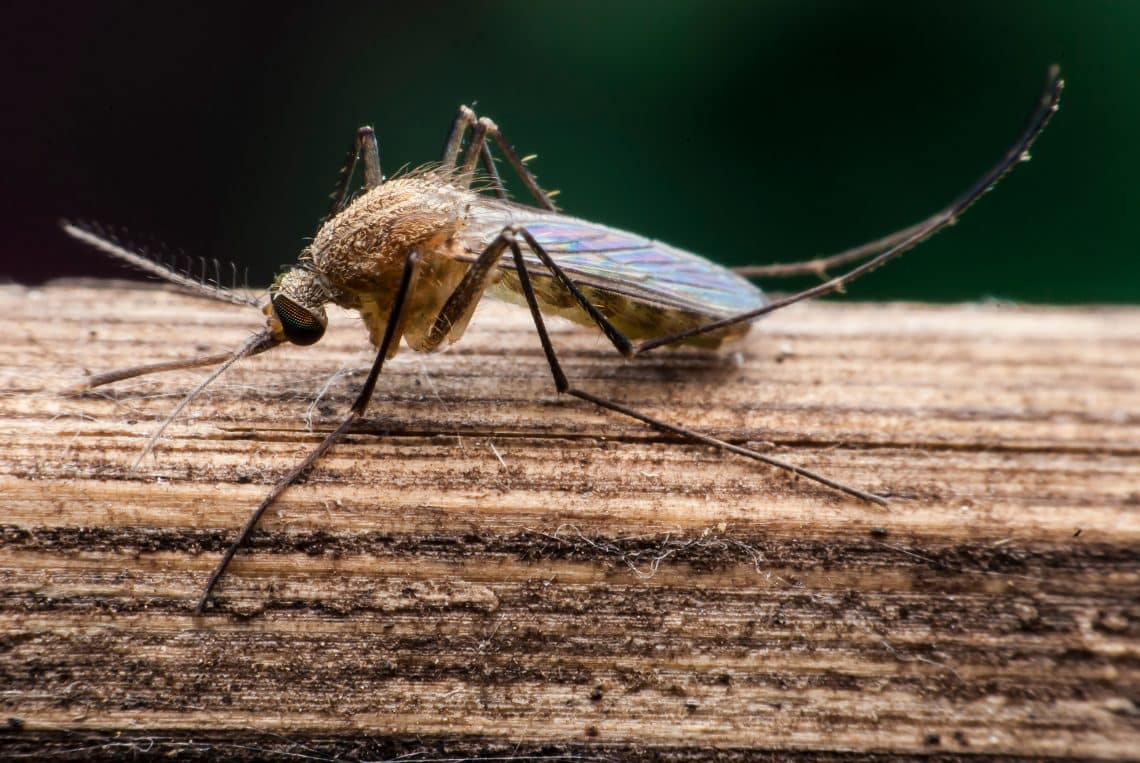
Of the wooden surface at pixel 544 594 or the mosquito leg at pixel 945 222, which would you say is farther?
the mosquito leg at pixel 945 222

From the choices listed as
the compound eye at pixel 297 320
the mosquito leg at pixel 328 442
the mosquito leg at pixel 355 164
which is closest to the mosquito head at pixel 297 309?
the compound eye at pixel 297 320

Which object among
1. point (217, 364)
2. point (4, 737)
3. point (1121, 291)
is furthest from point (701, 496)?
point (1121, 291)

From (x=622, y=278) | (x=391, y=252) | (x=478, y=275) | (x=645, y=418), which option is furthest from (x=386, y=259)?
(x=645, y=418)

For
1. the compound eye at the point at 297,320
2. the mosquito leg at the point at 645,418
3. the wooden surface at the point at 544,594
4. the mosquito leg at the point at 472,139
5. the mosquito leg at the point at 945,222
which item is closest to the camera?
the wooden surface at the point at 544,594

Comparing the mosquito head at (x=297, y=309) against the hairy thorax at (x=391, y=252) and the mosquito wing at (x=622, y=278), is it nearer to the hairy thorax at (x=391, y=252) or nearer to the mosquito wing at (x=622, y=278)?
the hairy thorax at (x=391, y=252)

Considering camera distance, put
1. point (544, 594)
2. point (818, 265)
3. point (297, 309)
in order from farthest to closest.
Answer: point (818, 265)
point (297, 309)
point (544, 594)

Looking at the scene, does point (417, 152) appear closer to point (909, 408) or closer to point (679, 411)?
point (679, 411)

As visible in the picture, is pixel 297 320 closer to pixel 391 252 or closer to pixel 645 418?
pixel 391 252

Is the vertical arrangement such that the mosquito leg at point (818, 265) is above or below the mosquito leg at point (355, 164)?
below
